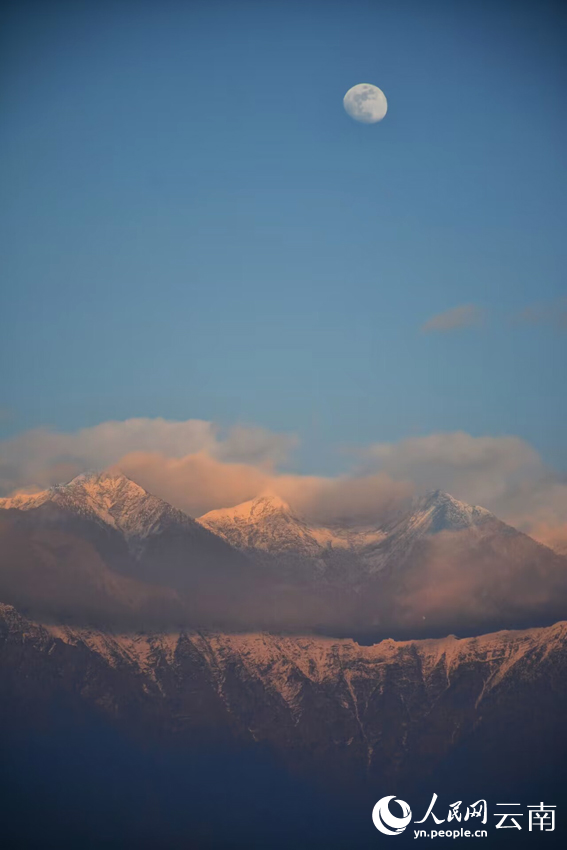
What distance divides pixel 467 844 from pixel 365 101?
15646 centimetres

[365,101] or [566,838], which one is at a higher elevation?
[365,101]

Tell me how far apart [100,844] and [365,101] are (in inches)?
6329

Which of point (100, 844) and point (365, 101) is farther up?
point (365, 101)

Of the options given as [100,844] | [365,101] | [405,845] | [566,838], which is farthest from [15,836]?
[365,101]

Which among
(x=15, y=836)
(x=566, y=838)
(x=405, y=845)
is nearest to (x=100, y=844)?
(x=15, y=836)

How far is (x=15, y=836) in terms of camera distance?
194 meters

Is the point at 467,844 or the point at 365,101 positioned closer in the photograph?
the point at 365,101

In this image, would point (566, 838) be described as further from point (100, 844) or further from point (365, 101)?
point (365, 101)

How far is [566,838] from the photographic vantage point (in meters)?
195

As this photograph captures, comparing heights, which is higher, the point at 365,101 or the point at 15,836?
the point at 365,101

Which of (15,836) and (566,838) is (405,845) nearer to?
(566,838)

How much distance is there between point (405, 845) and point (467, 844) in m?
12.5

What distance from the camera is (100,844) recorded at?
199500 mm

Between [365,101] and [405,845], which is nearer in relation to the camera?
[365,101]
